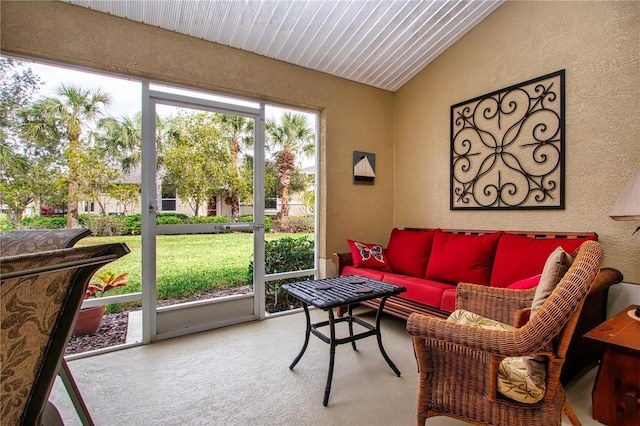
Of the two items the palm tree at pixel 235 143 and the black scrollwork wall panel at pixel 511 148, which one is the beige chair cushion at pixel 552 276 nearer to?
the black scrollwork wall panel at pixel 511 148

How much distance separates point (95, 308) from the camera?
2592mm

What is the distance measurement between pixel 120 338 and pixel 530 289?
128 inches

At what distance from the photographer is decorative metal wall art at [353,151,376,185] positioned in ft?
12.9

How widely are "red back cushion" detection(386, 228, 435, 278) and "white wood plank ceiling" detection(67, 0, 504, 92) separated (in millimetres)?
2084

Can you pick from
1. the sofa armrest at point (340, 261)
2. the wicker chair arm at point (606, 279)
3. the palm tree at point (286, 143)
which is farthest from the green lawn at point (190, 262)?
the wicker chair arm at point (606, 279)

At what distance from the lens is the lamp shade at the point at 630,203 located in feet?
6.22

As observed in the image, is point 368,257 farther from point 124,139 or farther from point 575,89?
point 124,139

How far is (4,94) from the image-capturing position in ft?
7.38

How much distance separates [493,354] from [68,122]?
327 cm

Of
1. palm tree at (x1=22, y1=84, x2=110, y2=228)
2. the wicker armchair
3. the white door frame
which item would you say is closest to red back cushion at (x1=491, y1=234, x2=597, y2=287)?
the wicker armchair

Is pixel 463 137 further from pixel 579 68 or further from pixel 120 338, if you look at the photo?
pixel 120 338

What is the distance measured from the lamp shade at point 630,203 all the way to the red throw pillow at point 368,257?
6.42 feet

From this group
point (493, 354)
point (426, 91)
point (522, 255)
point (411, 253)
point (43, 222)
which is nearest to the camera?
point (493, 354)

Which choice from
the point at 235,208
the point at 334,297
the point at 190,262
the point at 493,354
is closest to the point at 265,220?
the point at 235,208
